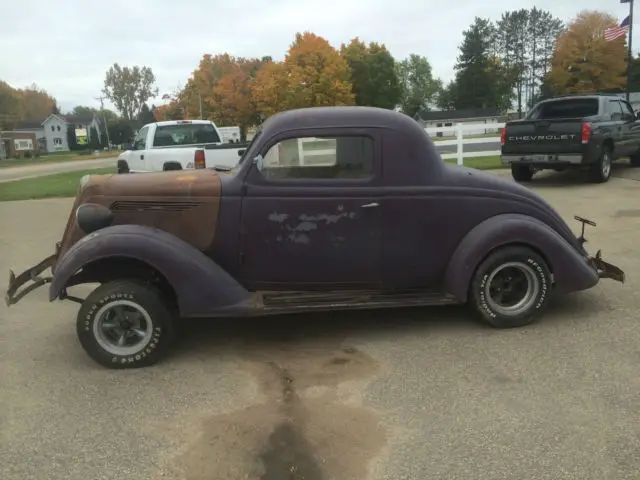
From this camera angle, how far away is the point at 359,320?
5156mm

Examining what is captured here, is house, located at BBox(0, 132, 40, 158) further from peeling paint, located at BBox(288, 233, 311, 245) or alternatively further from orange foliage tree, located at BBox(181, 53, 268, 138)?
peeling paint, located at BBox(288, 233, 311, 245)

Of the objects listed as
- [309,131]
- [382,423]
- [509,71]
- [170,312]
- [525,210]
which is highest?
[509,71]

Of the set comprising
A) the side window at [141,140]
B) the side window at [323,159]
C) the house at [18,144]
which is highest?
the house at [18,144]

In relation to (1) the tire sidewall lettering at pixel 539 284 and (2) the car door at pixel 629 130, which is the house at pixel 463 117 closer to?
(2) the car door at pixel 629 130

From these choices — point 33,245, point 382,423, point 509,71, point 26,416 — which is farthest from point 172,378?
point 509,71

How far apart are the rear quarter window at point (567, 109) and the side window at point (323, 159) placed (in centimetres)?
1007

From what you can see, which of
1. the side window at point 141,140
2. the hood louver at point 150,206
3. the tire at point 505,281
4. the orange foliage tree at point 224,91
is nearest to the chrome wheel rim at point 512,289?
the tire at point 505,281

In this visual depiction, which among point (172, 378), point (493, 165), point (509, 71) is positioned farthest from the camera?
point (509, 71)

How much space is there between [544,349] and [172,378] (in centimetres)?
269

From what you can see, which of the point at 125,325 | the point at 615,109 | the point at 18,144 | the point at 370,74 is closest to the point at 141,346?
the point at 125,325

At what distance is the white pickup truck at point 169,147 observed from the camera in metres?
11.7

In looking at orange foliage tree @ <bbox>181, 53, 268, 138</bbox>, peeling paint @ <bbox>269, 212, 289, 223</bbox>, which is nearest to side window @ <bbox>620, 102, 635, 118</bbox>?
peeling paint @ <bbox>269, 212, 289, 223</bbox>

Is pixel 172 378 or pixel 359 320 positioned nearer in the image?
pixel 172 378

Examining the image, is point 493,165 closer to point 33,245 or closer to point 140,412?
point 33,245
